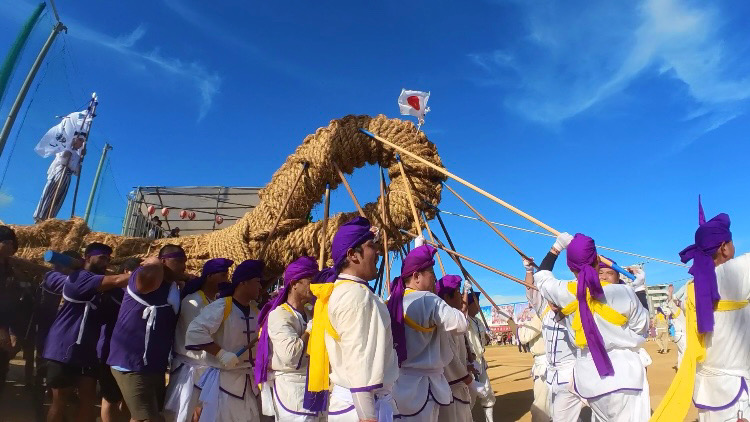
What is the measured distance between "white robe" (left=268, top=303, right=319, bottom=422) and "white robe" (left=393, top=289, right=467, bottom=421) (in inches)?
20.9

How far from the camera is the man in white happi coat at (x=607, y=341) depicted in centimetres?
254

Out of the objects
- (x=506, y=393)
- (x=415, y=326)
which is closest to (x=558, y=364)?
(x=415, y=326)

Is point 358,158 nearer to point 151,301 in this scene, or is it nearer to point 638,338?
point 151,301

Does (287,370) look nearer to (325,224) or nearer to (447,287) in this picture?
(447,287)

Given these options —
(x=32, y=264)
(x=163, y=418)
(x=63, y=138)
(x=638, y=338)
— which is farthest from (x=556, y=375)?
(x=63, y=138)

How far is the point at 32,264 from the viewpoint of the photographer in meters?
4.64

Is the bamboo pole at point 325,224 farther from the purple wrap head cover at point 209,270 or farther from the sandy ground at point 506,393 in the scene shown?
the sandy ground at point 506,393

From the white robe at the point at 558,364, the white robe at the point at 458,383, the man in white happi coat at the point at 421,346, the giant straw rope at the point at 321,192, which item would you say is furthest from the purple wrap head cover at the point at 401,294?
the white robe at the point at 558,364

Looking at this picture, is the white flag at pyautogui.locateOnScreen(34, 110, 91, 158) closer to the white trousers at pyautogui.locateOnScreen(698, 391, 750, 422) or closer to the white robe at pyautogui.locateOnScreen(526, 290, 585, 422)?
the white robe at pyautogui.locateOnScreen(526, 290, 585, 422)

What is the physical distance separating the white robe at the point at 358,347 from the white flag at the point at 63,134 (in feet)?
15.1

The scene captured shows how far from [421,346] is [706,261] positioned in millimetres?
1633

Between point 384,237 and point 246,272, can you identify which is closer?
point 246,272

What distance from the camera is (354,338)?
1801 mm

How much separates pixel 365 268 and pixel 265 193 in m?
2.99
